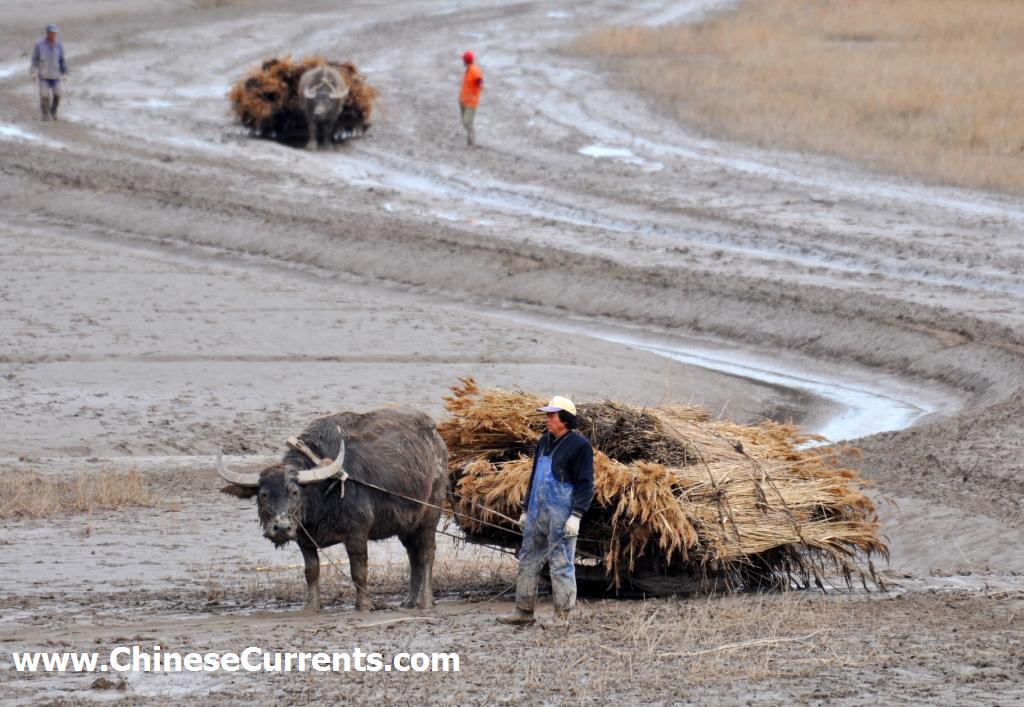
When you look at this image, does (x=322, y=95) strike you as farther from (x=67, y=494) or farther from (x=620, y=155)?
(x=67, y=494)

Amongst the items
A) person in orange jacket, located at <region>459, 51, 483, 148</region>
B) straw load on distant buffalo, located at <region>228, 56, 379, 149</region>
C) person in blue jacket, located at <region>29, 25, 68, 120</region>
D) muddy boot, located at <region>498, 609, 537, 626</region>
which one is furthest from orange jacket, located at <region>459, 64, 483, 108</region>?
muddy boot, located at <region>498, 609, 537, 626</region>

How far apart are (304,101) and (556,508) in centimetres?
2314

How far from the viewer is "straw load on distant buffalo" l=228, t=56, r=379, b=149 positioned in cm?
3188

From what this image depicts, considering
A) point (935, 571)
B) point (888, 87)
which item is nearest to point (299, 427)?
point (935, 571)

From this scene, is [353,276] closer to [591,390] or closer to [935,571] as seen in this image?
[591,390]

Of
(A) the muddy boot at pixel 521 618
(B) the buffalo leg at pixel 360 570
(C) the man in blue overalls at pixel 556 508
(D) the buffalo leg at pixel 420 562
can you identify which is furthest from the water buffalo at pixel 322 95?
(A) the muddy boot at pixel 521 618

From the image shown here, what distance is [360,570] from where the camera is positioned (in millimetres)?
10898

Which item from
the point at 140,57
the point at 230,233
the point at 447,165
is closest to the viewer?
the point at 230,233

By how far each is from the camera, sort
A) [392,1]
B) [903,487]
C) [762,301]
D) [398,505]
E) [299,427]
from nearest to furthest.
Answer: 1. [398,505]
2. [903,487]
3. [299,427]
4. [762,301]
5. [392,1]

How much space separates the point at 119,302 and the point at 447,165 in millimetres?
12425

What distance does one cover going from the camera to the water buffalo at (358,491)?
34.5 feet

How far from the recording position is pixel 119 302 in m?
19.9

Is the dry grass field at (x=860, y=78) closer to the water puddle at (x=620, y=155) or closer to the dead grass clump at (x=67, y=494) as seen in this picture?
the water puddle at (x=620, y=155)

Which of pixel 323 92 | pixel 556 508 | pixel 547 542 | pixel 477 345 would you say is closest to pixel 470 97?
pixel 323 92
